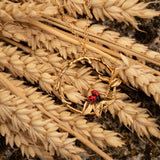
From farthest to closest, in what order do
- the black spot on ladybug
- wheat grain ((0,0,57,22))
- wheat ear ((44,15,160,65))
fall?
the black spot on ladybug, wheat ear ((44,15,160,65)), wheat grain ((0,0,57,22))

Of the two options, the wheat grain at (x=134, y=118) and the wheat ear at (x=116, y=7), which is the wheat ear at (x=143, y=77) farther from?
the wheat ear at (x=116, y=7)

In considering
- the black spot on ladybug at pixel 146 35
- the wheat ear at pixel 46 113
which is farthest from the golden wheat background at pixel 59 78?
the black spot on ladybug at pixel 146 35

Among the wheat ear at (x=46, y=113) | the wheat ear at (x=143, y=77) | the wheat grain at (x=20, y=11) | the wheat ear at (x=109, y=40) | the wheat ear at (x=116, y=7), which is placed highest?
the wheat ear at (x=116, y=7)

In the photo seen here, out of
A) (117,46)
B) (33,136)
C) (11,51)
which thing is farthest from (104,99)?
(11,51)

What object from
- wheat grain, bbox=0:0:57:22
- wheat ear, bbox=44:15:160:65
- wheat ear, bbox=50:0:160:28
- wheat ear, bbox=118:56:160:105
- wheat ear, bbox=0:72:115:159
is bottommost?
wheat ear, bbox=0:72:115:159

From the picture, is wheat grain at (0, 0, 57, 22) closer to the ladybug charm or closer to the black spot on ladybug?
the ladybug charm

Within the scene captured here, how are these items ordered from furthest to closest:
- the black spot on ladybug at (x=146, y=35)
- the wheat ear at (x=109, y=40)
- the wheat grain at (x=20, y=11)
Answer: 1. the black spot on ladybug at (x=146, y=35)
2. the wheat ear at (x=109, y=40)
3. the wheat grain at (x=20, y=11)

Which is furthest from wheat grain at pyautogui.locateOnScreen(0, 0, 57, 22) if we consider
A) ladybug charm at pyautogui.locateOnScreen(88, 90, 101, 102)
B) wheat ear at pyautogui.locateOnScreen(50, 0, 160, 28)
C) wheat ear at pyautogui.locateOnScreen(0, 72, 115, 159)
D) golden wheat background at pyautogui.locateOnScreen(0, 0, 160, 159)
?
ladybug charm at pyautogui.locateOnScreen(88, 90, 101, 102)

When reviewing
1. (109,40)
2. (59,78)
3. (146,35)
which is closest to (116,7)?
(109,40)

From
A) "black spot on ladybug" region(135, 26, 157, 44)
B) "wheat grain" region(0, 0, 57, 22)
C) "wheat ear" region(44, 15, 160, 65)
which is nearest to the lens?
"wheat grain" region(0, 0, 57, 22)

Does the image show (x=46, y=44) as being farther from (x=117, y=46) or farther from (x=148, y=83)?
(x=148, y=83)

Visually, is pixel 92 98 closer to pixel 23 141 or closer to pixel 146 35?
pixel 23 141

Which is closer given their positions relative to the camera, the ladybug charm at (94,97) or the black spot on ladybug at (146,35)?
the ladybug charm at (94,97)
